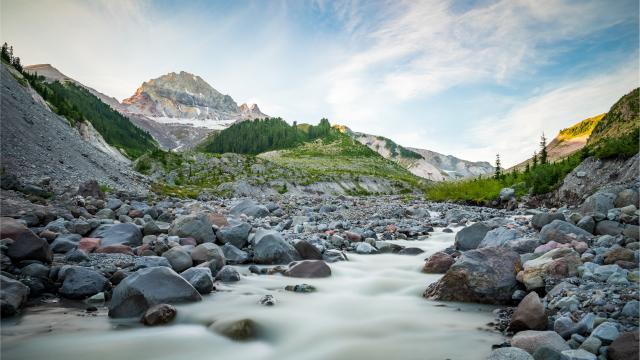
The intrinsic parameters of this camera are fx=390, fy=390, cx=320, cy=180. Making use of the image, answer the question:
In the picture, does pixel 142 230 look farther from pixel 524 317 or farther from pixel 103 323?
pixel 524 317

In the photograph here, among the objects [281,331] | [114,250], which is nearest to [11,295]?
[114,250]

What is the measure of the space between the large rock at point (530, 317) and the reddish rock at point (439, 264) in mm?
4953

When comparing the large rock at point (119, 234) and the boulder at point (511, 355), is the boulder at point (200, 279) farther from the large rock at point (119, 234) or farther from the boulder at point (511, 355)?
the boulder at point (511, 355)

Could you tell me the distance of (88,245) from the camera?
1082 centimetres

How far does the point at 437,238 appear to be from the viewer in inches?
693

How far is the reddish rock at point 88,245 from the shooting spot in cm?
1067

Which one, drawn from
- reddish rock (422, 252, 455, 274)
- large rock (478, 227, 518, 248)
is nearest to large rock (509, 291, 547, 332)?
reddish rock (422, 252, 455, 274)

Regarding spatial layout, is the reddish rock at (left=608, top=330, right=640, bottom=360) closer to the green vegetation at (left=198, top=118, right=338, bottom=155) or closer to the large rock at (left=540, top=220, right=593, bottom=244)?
the large rock at (left=540, top=220, right=593, bottom=244)

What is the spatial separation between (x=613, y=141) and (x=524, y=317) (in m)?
19.5

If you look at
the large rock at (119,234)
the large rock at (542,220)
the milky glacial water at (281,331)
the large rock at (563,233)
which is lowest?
the milky glacial water at (281,331)

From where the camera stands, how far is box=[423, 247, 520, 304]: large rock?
855 centimetres

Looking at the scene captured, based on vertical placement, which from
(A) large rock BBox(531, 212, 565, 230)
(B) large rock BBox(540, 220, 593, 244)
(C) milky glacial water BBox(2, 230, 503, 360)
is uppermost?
(A) large rock BBox(531, 212, 565, 230)

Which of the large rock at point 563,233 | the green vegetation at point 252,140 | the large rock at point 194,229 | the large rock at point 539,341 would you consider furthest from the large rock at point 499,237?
the green vegetation at point 252,140

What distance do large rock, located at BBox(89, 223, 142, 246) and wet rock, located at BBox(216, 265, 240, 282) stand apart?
11.2ft
